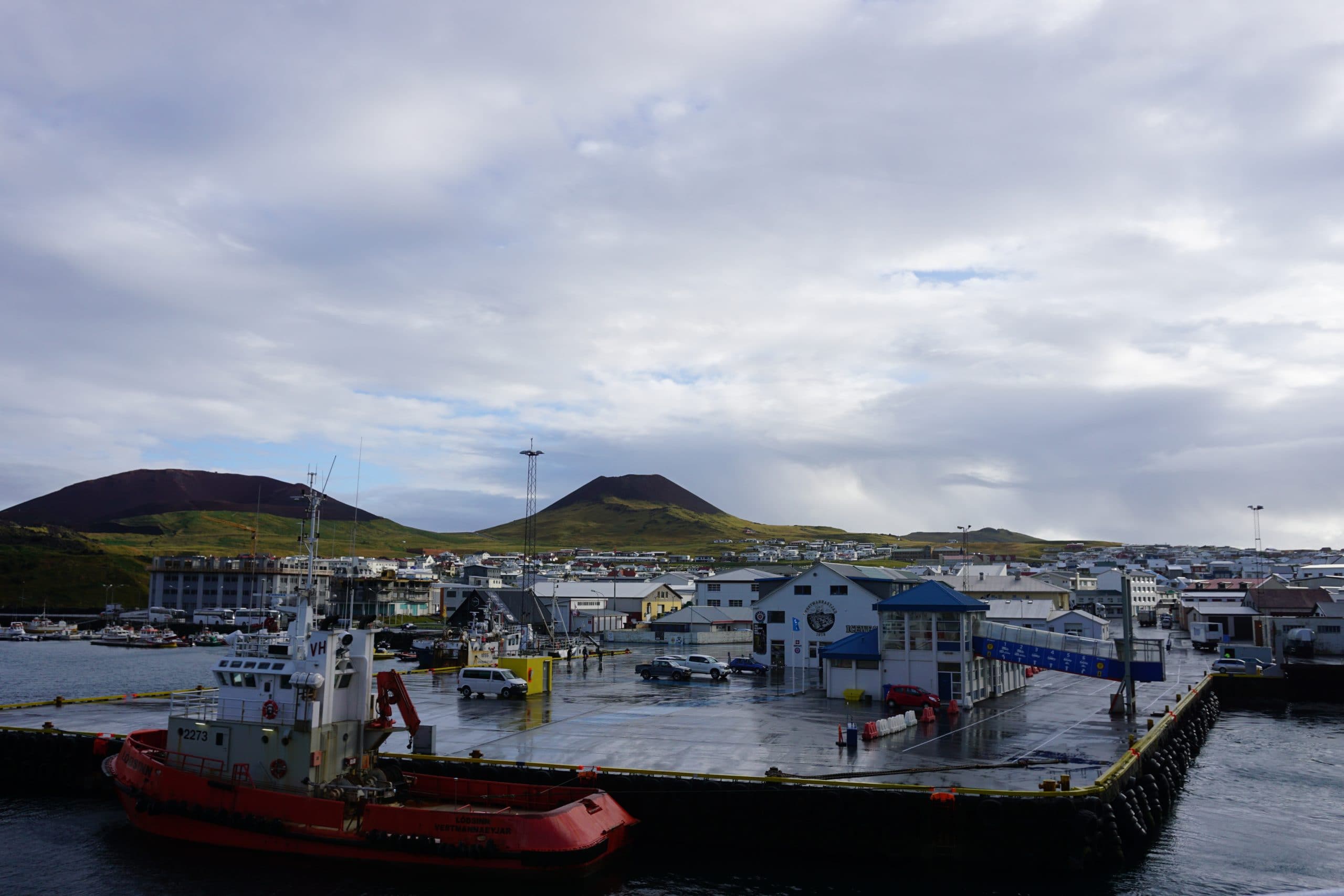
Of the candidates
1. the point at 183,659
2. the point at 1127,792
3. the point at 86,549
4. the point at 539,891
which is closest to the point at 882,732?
the point at 1127,792

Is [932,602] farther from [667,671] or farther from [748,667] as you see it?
[748,667]

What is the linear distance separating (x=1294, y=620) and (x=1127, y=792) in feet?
256

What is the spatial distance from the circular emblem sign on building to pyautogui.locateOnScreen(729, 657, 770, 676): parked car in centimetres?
456

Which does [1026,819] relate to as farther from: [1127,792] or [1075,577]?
[1075,577]

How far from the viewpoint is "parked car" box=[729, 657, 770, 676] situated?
197 feet

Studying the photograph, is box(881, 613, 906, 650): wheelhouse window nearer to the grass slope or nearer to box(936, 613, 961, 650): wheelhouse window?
box(936, 613, 961, 650): wheelhouse window

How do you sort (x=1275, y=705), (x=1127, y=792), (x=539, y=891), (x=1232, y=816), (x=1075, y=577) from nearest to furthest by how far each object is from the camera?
(x=539, y=891), (x=1127, y=792), (x=1232, y=816), (x=1275, y=705), (x=1075, y=577)

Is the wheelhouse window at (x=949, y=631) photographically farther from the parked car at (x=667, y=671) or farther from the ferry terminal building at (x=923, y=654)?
the parked car at (x=667, y=671)

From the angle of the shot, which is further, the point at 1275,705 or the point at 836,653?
the point at 1275,705

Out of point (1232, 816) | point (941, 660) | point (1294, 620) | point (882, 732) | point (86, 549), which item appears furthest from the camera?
point (86, 549)

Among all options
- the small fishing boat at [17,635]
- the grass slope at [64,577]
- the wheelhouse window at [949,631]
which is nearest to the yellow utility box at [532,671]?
the wheelhouse window at [949,631]

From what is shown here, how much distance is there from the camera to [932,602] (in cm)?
4306

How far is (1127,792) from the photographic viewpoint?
2655cm

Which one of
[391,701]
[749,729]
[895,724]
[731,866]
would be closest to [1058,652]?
[895,724]
